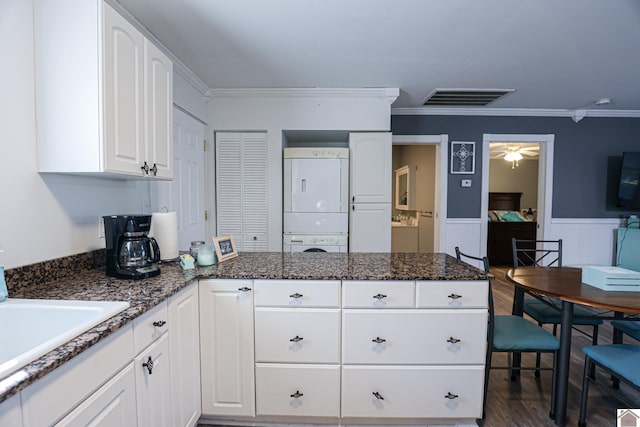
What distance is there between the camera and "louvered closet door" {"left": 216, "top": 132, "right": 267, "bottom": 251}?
3.21 metres

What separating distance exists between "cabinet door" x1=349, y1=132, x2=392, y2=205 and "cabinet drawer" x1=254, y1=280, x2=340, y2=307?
5.67ft

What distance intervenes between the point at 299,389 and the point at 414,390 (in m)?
0.63

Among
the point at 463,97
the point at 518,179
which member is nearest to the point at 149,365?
the point at 463,97

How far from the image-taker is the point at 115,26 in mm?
1329

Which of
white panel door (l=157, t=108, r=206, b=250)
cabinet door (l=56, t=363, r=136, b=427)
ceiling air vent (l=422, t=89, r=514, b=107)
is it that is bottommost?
cabinet door (l=56, t=363, r=136, b=427)

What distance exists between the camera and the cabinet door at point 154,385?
1127 mm

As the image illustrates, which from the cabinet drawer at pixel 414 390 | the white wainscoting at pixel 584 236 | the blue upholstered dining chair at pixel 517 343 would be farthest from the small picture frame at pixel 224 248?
the white wainscoting at pixel 584 236

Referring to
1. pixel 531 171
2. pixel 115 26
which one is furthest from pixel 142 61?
pixel 531 171

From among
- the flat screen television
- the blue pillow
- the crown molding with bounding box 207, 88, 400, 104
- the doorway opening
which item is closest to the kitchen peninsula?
the crown molding with bounding box 207, 88, 400, 104

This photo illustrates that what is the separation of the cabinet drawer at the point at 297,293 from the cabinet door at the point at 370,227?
164cm

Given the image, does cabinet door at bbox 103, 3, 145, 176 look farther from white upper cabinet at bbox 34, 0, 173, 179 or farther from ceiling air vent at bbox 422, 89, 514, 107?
ceiling air vent at bbox 422, 89, 514, 107

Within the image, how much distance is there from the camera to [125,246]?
151 centimetres

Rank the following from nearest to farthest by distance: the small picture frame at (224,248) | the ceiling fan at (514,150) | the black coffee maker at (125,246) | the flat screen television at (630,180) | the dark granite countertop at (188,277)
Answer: the dark granite countertop at (188,277) < the black coffee maker at (125,246) < the small picture frame at (224,248) < the flat screen television at (630,180) < the ceiling fan at (514,150)

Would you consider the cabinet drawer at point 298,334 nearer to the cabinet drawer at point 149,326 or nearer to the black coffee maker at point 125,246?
the cabinet drawer at point 149,326
